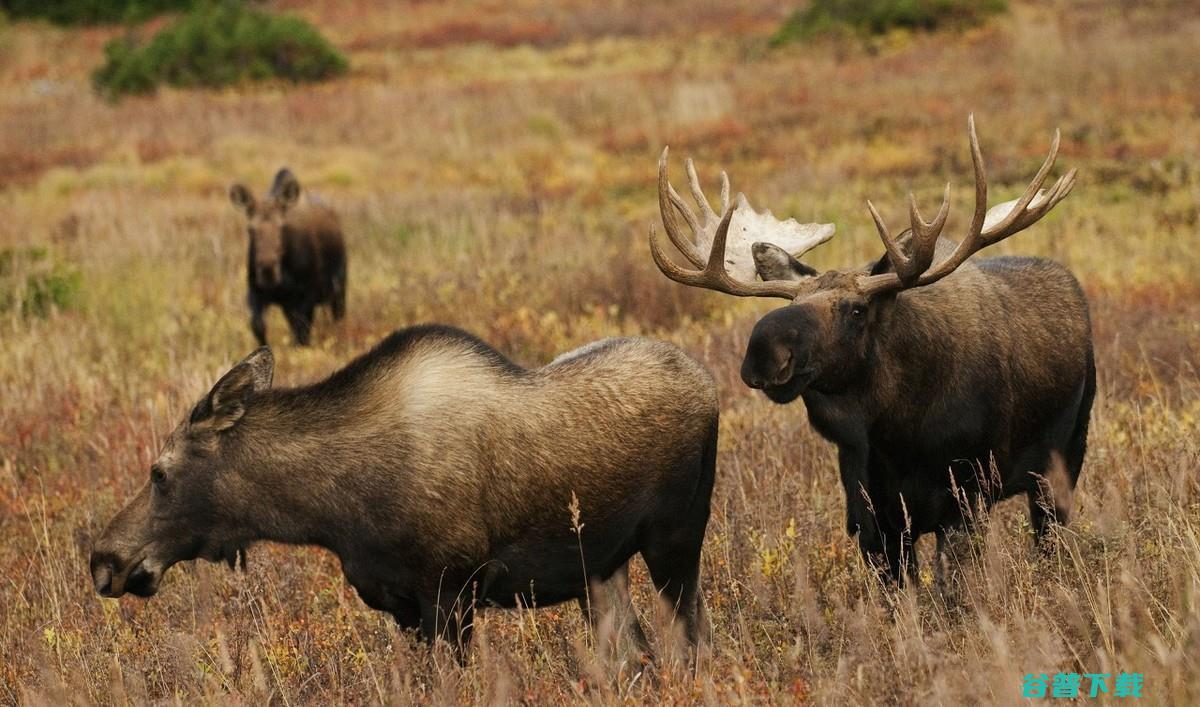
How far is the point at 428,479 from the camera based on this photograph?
496cm

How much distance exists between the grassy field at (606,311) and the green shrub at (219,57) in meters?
1.73

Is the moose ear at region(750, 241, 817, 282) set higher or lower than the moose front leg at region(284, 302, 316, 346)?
higher

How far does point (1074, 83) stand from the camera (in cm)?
2544

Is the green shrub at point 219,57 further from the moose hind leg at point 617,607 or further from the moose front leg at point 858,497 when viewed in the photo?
the moose front leg at point 858,497

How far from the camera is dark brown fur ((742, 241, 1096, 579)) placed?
17.3ft

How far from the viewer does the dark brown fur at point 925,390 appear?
17.3ft

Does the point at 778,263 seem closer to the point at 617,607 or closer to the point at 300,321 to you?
the point at 617,607

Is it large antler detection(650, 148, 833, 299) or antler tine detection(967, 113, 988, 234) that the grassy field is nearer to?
large antler detection(650, 148, 833, 299)

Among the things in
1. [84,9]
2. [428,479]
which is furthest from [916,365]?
[84,9]

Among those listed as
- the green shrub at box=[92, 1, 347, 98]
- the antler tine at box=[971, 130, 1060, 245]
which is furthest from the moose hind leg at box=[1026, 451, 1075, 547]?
the green shrub at box=[92, 1, 347, 98]

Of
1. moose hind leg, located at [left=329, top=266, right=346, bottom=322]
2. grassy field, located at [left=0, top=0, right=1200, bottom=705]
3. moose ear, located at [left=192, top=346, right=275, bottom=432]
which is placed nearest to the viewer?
grassy field, located at [left=0, top=0, right=1200, bottom=705]

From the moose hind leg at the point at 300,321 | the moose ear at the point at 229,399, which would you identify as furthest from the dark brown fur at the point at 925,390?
the moose hind leg at the point at 300,321

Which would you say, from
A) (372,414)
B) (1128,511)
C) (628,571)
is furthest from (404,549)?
(1128,511)

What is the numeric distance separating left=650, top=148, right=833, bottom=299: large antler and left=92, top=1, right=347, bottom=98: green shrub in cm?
3405
